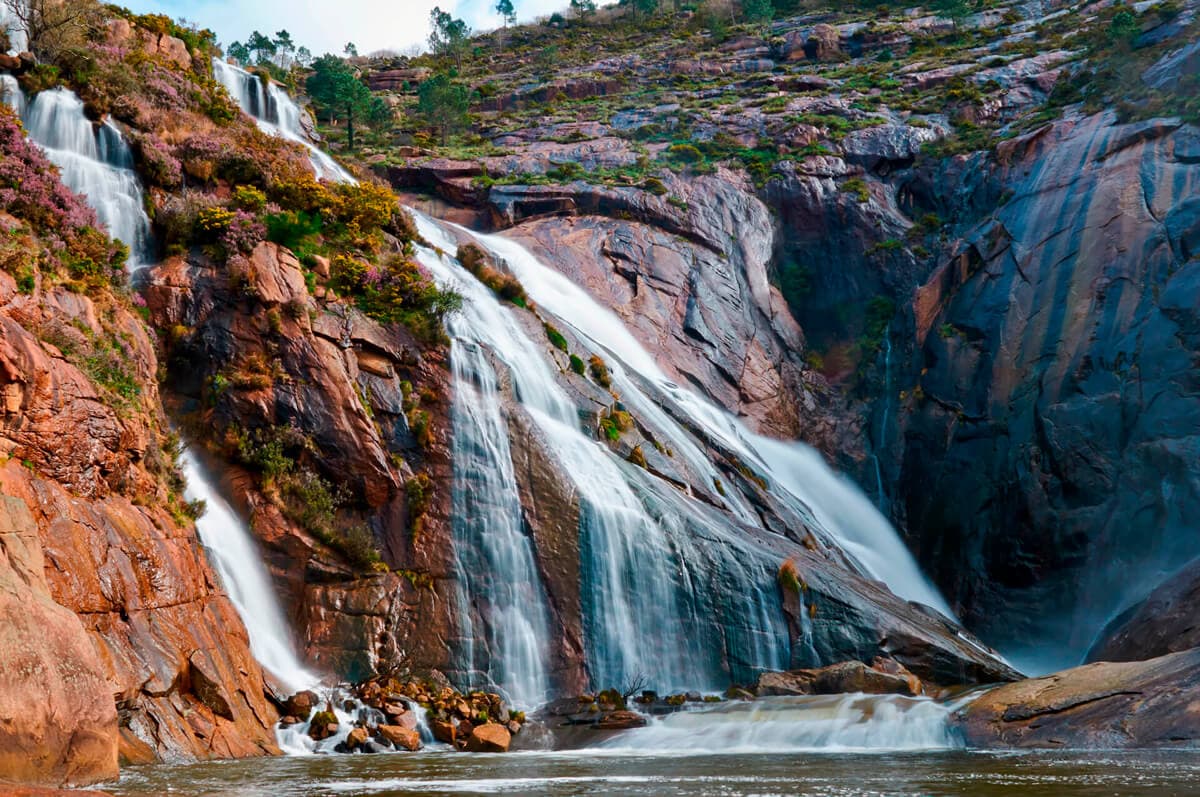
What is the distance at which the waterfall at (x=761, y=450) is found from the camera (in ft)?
109

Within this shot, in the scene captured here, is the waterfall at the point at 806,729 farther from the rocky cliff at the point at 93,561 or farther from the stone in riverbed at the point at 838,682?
the rocky cliff at the point at 93,561

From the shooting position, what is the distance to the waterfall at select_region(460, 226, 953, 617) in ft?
109

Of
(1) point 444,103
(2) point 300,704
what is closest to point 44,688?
(2) point 300,704

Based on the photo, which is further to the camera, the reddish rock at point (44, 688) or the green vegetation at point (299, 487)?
the green vegetation at point (299, 487)

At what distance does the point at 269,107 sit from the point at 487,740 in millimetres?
31667

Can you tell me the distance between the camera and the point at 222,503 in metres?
20.6

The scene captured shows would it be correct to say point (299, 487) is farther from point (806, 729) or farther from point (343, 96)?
point (343, 96)

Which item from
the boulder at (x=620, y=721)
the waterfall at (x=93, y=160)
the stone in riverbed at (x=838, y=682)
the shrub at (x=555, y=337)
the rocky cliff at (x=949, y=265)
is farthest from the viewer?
the rocky cliff at (x=949, y=265)

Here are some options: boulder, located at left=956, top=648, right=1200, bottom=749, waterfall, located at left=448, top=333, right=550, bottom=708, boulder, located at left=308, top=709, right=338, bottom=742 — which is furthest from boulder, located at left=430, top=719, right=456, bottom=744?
boulder, located at left=956, top=648, right=1200, bottom=749

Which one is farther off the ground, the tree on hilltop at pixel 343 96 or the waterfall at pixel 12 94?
the tree on hilltop at pixel 343 96

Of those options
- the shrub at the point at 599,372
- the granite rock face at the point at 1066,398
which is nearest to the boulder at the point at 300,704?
the shrub at the point at 599,372

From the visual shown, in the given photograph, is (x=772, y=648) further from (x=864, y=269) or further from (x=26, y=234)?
(x=864, y=269)

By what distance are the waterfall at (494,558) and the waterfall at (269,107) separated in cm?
1654

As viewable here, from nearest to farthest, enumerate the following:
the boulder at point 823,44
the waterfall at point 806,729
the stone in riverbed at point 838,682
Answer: the waterfall at point 806,729 < the stone in riverbed at point 838,682 < the boulder at point 823,44
